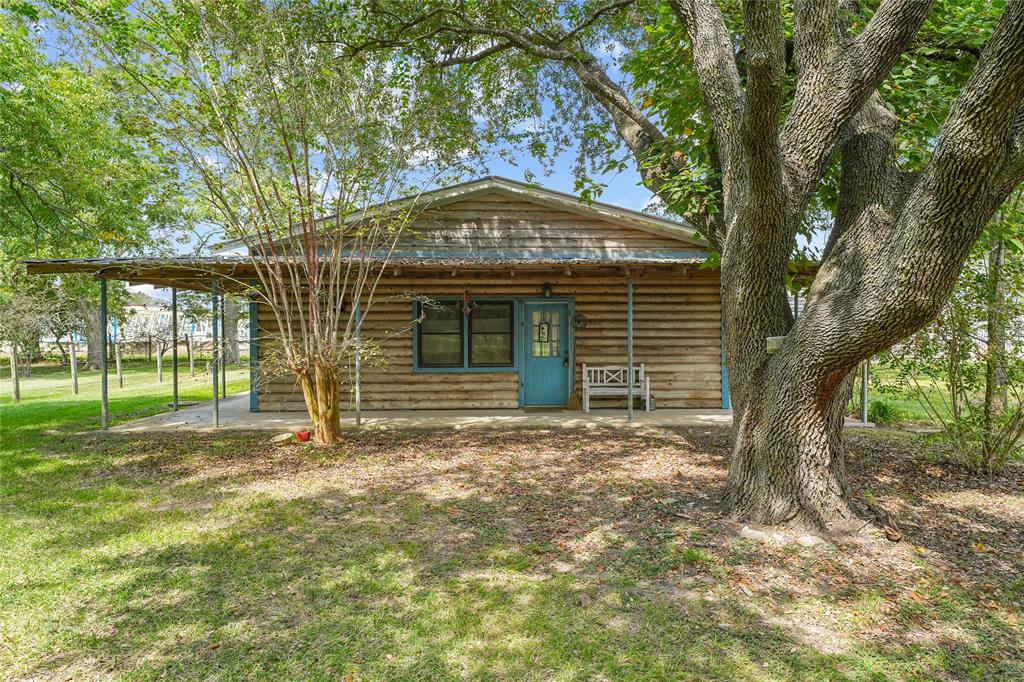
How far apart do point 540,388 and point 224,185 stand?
6.15m

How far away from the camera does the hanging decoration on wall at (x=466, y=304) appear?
32.0 ft

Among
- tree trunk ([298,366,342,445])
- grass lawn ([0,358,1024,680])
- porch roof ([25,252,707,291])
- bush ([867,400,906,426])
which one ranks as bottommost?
grass lawn ([0,358,1024,680])

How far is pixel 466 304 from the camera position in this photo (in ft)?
32.0

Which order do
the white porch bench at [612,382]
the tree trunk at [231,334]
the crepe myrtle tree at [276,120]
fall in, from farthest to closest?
1. the white porch bench at [612,382]
2. the tree trunk at [231,334]
3. the crepe myrtle tree at [276,120]

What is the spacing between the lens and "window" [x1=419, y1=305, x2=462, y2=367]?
9.95 m

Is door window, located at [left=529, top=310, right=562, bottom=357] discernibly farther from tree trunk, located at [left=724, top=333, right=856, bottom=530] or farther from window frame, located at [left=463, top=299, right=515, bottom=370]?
tree trunk, located at [left=724, top=333, right=856, bottom=530]

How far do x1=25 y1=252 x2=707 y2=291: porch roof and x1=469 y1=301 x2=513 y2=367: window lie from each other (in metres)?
1.08

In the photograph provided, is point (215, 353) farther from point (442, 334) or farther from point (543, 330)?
point (543, 330)

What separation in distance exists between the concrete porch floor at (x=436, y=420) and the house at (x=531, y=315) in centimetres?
40

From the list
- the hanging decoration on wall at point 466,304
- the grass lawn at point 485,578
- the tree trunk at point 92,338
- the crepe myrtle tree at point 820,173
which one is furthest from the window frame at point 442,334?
the tree trunk at point 92,338

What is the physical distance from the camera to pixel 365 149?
277 inches

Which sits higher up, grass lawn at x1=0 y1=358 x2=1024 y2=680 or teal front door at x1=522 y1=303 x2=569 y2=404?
teal front door at x1=522 y1=303 x2=569 y2=404

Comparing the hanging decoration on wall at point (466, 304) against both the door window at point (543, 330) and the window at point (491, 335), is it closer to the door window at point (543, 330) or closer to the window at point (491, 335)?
the window at point (491, 335)

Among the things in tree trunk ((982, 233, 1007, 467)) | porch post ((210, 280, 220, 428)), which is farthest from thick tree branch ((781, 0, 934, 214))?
porch post ((210, 280, 220, 428))
